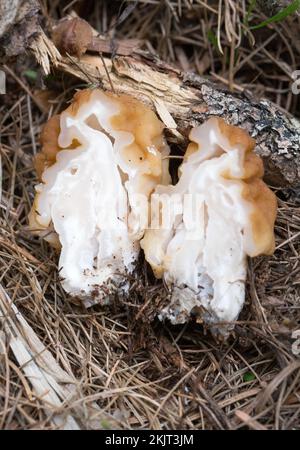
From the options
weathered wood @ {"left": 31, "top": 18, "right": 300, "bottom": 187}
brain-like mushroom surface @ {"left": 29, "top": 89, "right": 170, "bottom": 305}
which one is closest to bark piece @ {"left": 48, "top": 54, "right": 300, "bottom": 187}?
weathered wood @ {"left": 31, "top": 18, "right": 300, "bottom": 187}

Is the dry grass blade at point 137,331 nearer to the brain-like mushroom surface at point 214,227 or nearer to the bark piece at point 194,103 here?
the bark piece at point 194,103

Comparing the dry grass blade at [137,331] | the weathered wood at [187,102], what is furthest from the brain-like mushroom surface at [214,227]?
the weathered wood at [187,102]

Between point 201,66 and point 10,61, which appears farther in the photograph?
point 201,66

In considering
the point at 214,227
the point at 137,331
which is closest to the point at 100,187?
the point at 214,227

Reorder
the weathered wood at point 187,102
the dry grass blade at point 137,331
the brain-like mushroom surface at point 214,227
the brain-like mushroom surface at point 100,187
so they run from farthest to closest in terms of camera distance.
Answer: the weathered wood at point 187,102
the brain-like mushroom surface at point 100,187
the brain-like mushroom surface at point 214,227
the dry grass blade at point 137,331

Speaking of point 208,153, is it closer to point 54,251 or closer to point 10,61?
Result: point 54,251
